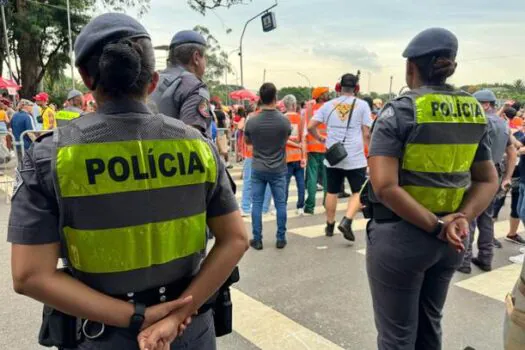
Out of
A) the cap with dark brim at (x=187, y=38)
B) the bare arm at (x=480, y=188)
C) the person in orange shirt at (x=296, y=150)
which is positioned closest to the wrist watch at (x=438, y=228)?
the bare arm at (x=480, y=188)

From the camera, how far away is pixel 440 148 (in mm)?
1994

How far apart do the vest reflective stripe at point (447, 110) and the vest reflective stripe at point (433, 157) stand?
119mm

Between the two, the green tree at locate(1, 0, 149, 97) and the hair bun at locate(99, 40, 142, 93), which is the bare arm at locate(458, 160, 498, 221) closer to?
the hair bun at locate(99, 40, 142, 93)

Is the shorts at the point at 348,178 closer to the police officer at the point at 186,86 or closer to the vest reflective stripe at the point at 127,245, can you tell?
the police officer at the point at 186,86

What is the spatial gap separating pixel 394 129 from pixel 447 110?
26 cm

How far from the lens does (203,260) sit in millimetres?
1508

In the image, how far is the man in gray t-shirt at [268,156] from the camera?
5195 millimetres

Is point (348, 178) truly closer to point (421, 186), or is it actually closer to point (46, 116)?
point (421, 186)

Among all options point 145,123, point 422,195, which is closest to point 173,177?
point 145,123

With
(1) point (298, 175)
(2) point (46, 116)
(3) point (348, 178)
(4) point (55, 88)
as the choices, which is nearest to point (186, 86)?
(3) point (348, 178)

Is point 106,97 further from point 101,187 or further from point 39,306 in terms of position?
point 39,306

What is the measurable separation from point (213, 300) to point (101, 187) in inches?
23.7

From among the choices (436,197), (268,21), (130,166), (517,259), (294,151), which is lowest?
(517,259)

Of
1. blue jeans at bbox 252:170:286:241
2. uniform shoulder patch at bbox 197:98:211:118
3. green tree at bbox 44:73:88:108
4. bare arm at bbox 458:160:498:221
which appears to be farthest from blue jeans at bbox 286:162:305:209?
green tree at bbox 44:73:88:108
